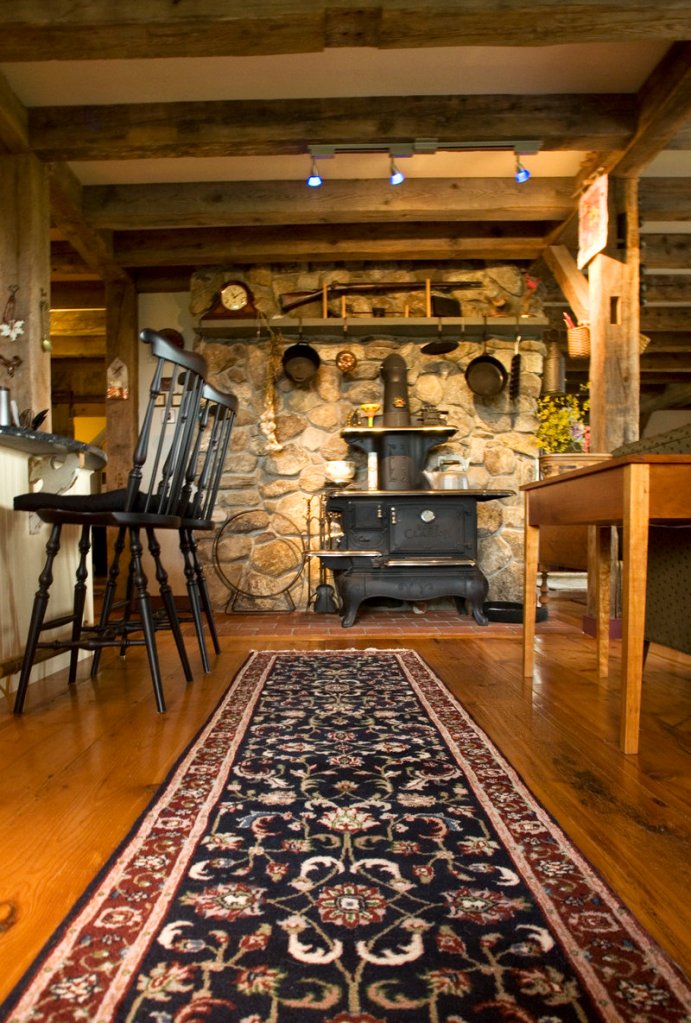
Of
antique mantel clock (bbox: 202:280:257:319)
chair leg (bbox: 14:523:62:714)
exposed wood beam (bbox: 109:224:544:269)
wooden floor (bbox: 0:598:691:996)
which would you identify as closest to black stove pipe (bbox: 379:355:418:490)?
exposed wood beam (bbox: 109:224:544:269)

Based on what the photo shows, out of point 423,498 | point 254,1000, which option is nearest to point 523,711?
point 254,1000

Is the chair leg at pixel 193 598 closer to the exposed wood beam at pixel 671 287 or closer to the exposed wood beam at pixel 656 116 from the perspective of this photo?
the exposed wood beam at pixel 656 116

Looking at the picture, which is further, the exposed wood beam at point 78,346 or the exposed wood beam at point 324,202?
the exposed wood beam at point 78,346

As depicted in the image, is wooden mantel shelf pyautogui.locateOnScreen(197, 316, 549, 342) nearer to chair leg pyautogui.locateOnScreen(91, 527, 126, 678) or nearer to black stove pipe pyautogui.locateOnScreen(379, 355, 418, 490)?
black stove pipe pyautogui.locateOnScreen(379, 355, 418, 490)

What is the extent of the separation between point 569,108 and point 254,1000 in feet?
13.1

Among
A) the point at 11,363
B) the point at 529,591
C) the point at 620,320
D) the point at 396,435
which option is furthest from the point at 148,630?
the point at 620,320

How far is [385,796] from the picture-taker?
1.43m

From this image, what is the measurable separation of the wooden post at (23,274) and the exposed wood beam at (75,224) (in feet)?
1.12

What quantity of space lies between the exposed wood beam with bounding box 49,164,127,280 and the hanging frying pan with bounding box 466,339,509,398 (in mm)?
2616

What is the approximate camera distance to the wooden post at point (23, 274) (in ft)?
11.7

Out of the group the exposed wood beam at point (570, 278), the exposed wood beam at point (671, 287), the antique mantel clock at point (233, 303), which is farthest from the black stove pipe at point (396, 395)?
the exposed wood beam at point (671, 287)

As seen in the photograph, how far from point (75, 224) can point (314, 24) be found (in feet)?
7.34

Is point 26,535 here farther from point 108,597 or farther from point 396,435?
point 396,435

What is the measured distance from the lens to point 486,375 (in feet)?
16.9
